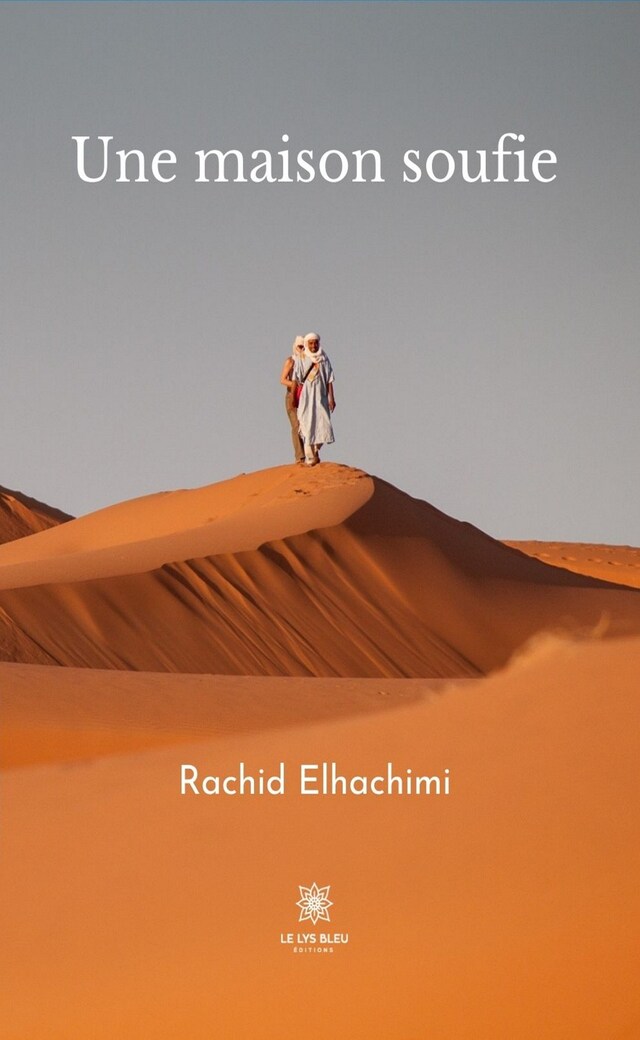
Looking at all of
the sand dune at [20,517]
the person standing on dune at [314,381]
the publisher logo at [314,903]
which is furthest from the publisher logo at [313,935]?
the sand dune at [20,517]

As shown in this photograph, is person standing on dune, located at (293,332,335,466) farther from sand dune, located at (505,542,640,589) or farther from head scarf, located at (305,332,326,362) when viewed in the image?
sand dune, located at (505,542,640,589)

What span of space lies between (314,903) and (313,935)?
0.28 metres

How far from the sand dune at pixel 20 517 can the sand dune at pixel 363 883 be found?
151 feet

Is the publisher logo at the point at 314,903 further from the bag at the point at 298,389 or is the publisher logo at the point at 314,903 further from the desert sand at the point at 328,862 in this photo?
the bag at the point at 298,389

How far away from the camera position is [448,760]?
7660 millimetres

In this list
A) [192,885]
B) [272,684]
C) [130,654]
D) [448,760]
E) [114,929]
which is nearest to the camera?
[114,929]

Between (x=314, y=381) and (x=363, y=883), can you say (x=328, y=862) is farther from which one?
(x=314, y=381)

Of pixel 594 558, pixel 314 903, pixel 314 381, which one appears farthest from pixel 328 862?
pixel 594 558

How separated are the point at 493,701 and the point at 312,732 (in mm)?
1147

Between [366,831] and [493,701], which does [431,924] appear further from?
[493,701]

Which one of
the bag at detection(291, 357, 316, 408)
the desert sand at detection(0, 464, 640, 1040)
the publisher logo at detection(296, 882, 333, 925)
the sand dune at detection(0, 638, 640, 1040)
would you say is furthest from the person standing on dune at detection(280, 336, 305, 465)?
the publisher logo at detection(296, 882, 333, 925)

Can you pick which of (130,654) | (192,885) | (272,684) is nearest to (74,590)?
(130,654)

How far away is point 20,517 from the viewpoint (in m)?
57.0

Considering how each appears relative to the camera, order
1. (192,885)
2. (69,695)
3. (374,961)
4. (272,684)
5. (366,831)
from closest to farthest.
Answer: (374,961)
(192,885)
(366,831)
(69,695)
(272,684)
